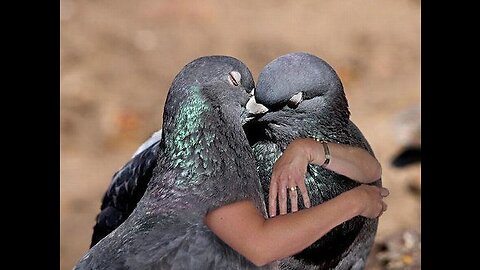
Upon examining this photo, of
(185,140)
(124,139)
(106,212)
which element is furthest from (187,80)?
(124,139)

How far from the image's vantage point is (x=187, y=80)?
9.14 ft

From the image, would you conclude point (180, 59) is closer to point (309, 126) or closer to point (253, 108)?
point (309, 126)

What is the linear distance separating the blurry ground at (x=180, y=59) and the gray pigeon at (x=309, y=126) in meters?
3.14

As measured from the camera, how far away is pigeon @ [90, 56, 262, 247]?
3.46 metres

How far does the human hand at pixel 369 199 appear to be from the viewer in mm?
2734

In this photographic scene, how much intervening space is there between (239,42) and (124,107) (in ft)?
4.59

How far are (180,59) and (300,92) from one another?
5533mm

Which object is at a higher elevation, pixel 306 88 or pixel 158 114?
pixel 158 114

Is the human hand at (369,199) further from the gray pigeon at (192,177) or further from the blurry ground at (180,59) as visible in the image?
the blurry ground at (180,59)

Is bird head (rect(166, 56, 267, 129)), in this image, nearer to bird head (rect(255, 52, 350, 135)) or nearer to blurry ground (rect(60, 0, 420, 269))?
bird head (rect(255, 52, 350, 135))

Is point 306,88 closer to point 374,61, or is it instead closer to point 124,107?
point 124,107

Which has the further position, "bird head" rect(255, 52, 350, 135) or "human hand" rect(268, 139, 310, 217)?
"bird head" rect(255, 52, 350, 135)

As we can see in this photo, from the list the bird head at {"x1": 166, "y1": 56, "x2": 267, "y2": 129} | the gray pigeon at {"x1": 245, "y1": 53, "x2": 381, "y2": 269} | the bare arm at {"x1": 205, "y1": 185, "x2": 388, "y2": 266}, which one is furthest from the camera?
the gray pigeon at {"x1": 245, "y1": 53, "x2": 381, "y2": 269}

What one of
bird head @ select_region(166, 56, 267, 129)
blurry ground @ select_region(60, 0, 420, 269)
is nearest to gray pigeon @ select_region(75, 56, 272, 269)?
bird head @ select_region(166, 56, 267, 129)
